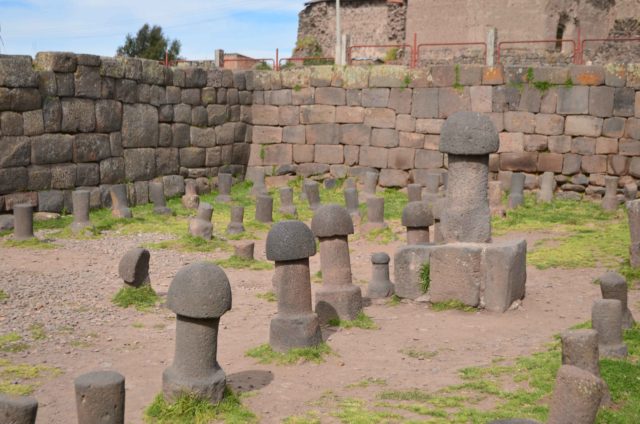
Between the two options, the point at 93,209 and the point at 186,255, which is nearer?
the point at 186,255

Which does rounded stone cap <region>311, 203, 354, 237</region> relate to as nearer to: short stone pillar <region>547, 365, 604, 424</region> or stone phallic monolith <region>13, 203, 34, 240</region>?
short stone pillar <region>547, 365, 604, 424</region>

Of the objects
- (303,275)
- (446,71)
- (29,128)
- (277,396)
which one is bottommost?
(277,396)

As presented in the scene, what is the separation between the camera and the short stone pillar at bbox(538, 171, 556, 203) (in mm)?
17859

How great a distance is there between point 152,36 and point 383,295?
144 ft

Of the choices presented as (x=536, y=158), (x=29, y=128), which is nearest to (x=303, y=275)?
(x=29, y=128)

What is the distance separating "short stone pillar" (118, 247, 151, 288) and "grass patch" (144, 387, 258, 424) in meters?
3.64

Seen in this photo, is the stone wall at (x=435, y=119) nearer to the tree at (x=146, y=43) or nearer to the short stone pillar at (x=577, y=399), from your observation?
the short stone pillar at (x=577, y=399)

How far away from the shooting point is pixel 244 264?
12.4 meters

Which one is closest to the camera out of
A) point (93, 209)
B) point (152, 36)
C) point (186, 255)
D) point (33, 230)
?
point (186, 255)

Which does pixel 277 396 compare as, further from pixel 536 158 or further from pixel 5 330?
pixel 536 158

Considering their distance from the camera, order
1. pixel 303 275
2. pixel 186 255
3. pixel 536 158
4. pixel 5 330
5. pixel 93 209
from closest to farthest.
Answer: pixel 303 275 → pixel 5 330 → pixel 186 255 → pixel 93 209 → pixel 536 158

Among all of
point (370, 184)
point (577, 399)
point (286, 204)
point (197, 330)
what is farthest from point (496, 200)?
point (577, 399)

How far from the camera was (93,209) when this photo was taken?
647 inches

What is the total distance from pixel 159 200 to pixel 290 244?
29.8 feet
